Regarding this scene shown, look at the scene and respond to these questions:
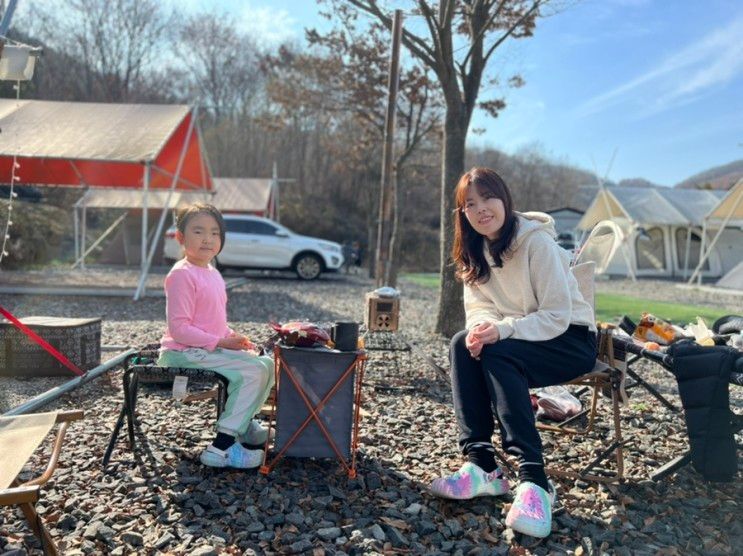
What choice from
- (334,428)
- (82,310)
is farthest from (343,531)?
(82,310)

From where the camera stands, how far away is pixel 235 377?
277 cm

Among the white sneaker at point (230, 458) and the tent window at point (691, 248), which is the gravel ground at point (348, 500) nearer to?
the white sneaker at point (230, 458)

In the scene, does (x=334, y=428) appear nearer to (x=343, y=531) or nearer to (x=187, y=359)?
(x=343, y=531)

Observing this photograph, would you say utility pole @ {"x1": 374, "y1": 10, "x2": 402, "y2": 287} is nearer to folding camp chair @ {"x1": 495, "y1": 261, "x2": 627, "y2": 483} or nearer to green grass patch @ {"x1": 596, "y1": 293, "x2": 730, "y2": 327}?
folding camp chair @ {"x1": 495, "y1": 261, "x2": 627, "y2": 483}

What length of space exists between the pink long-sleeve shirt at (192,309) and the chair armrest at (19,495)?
112 centimetres

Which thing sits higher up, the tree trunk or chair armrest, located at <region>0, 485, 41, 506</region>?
the tree trunk

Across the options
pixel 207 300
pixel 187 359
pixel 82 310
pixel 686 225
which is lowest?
pixel 82 310

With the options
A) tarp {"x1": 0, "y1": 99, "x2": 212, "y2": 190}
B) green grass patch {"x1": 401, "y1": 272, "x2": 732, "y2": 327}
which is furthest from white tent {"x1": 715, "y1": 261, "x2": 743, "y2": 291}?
tarp {"x1": 0, "y1": 99, "x2": 212, "y2": 190}

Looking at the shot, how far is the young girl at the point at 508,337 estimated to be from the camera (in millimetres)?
2447

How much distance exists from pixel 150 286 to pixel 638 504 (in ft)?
33.3

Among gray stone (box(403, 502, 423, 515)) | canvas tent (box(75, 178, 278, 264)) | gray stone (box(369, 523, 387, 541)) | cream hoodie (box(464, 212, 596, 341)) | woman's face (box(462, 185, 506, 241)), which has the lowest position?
gray stone (box(369, 523, 387, 541))

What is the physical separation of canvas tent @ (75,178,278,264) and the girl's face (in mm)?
14155

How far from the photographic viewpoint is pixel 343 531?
230 cm

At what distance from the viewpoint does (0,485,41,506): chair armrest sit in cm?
167
